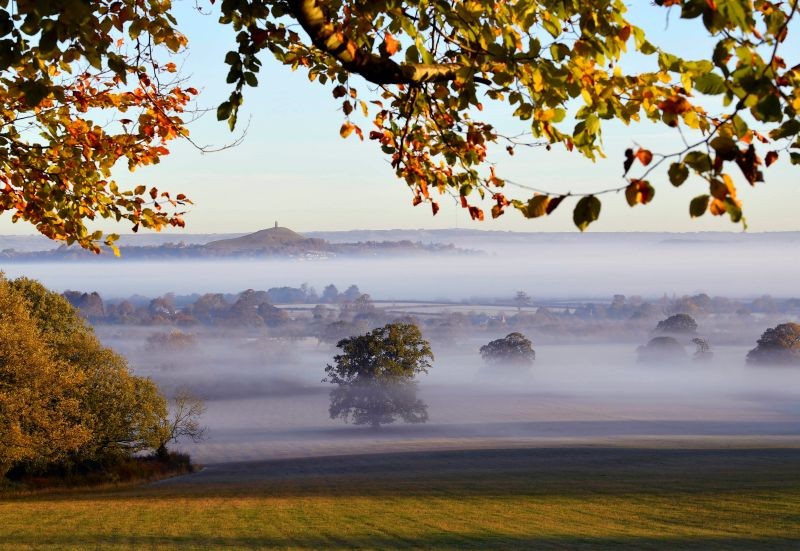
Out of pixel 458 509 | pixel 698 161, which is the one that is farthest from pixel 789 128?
pixel 458 509

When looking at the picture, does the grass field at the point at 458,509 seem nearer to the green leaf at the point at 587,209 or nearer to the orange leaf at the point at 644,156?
the green leaf at the point at 587,209

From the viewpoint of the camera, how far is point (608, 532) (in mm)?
26531

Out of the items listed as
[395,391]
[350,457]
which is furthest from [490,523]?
[395,391]

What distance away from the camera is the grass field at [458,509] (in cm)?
2594

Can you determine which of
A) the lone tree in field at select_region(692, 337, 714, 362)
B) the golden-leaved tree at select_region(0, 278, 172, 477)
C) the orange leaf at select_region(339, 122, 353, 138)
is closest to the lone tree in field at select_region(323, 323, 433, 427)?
the golden-leaved tree at select_region(0, 278, 172, 477)

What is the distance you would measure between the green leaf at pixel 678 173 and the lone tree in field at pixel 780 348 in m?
118

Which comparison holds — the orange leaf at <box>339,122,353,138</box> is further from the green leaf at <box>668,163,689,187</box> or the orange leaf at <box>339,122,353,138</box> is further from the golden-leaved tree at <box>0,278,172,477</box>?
the golden-leaved tree at <box>0,278,172,477</box>

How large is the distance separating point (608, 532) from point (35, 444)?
27.7 meters

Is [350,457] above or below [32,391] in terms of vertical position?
below

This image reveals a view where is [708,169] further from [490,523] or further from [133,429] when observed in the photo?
[133,429]

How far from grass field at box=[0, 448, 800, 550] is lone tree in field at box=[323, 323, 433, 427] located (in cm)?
2595

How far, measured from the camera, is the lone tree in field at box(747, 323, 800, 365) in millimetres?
114569

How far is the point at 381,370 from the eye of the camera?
3061 inches

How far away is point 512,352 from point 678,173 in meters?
122
